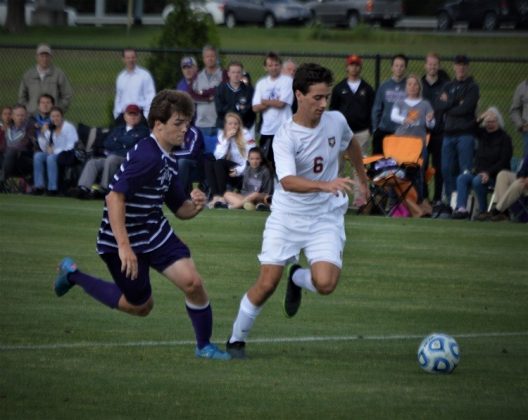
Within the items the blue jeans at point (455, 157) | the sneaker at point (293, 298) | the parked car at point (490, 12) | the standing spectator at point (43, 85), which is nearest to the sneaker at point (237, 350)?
the sneaker at point (293, 298)

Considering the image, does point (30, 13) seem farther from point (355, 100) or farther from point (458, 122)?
point (458, 122)

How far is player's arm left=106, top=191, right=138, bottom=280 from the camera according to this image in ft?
27.8

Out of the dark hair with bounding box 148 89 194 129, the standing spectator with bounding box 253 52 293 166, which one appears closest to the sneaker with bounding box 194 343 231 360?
the dark hair with bounding box 148 89 194 129

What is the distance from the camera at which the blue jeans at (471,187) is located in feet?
61.1

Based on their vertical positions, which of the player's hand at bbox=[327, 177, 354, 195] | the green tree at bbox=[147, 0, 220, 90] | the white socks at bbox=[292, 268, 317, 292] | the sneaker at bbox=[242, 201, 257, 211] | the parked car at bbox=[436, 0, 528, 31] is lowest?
the sneaker at bbox=[242, 201, 257, 211]

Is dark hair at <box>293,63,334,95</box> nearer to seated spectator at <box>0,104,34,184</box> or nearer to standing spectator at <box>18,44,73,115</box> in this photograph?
seated spectator at <box>0,104,34,184</box>

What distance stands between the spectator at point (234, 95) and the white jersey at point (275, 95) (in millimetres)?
292

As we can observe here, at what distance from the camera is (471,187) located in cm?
1884

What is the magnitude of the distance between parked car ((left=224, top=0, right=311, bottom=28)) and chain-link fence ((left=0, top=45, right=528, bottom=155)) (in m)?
8.60

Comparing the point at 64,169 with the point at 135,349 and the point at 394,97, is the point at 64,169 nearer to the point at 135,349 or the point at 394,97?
the point at 394,97

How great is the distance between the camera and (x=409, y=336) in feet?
34.2

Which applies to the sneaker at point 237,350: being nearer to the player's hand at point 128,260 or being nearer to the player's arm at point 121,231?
the player's arm at point 121,231

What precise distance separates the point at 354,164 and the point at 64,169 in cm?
1208

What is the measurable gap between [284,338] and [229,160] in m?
10.1
